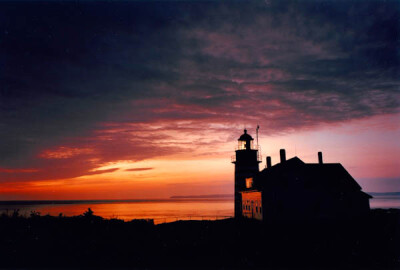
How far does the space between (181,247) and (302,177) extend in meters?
17.5

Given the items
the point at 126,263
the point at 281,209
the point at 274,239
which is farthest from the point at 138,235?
the point at 281,209

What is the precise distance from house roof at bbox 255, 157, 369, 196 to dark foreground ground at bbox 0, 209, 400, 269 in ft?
19.1

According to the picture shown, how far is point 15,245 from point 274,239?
62.8 feet

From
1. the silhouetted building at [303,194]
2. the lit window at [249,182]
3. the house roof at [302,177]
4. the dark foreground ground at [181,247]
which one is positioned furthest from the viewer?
the lit window at [249,182]

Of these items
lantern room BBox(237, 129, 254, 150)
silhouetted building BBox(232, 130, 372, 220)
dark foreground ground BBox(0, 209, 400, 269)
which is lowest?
dark foreground ground BBox(0, 209, 400, 269)

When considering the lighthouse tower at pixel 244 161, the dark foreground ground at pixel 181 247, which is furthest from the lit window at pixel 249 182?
the dark foreground ground at pixel 181 247

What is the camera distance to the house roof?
3316cm

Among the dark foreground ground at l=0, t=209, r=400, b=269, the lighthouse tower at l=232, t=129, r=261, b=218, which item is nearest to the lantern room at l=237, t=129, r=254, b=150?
the lighthouse tower at l=232, t=129, r=261, b=218

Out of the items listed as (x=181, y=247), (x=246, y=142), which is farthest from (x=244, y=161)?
(x=181, y=247)

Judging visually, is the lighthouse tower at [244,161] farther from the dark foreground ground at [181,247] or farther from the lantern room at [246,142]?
the dark foreground ground at [181,247]

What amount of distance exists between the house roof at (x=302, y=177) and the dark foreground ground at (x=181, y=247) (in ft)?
19.1

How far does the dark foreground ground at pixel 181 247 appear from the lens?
18359 mm

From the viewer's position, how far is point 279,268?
17.7 m

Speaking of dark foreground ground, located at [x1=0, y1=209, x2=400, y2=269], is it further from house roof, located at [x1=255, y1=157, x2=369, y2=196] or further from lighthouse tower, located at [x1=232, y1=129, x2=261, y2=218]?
lighthouse tower, located at [x1=232, y1=129, x2=261, y2=218]
